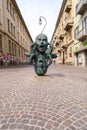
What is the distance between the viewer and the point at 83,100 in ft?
13.6

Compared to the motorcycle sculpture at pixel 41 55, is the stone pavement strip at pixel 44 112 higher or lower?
lower

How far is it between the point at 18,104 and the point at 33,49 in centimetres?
499

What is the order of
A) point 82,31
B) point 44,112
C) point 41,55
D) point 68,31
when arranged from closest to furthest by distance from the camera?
1. point 44,112
2. point 41,55
3. point 82,31
4. point 68,31

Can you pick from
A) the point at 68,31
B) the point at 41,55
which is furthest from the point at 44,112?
the point at 68,31

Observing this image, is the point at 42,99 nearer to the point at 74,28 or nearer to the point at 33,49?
the point at 33,49

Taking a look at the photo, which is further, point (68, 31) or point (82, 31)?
point (68, 31)

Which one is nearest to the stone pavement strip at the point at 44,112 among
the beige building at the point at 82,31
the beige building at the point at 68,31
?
the beige building at the point at 82,31

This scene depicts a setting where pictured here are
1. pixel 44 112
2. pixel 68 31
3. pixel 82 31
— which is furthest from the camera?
pixel 68 31

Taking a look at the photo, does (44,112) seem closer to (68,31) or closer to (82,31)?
(82,31)

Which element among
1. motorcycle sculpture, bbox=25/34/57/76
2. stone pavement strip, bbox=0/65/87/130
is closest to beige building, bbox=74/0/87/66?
motorcycle sculpture, bbox=25/34/57/76

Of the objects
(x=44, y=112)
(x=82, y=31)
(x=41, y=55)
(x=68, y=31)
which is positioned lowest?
(x=44, y=112)

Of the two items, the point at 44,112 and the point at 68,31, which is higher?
the point at 68,31

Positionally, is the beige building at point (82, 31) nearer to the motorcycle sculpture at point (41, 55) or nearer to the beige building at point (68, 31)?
the beige building at point (68, 31)

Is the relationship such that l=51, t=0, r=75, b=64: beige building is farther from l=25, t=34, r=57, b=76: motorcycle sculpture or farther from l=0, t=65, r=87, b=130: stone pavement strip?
l=0, t=65, r=87, b=130: stone pavement strip
